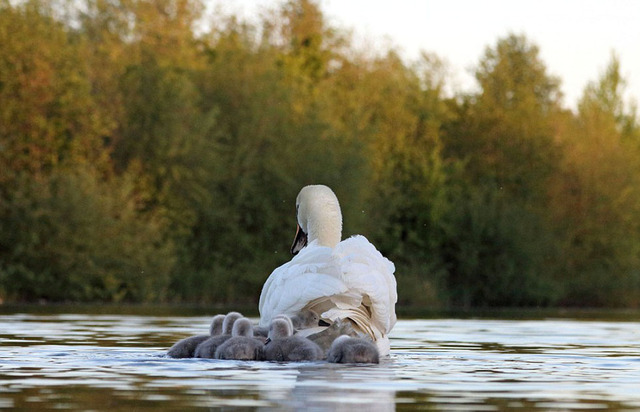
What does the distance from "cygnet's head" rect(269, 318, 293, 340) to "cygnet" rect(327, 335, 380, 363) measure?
520 mm

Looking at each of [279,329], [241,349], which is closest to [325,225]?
[279,329]

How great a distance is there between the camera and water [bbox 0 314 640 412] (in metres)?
10.1

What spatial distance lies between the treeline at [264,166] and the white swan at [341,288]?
2865cm

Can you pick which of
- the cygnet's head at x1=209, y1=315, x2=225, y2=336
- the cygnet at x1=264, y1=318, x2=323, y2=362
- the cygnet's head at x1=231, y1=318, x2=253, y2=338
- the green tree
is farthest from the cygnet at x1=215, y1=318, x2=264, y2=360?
the green tree

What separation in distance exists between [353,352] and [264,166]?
40.2 m

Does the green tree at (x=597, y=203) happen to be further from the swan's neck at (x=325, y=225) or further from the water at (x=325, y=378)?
the swan's neck at (x=325, y=225)

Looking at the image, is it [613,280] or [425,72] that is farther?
[425,72]

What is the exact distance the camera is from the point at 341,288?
14.1 m

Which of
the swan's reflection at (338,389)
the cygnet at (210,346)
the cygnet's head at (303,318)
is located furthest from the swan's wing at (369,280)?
the cygnet at (210,346)

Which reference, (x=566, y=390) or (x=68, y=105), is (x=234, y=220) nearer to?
(x=68, y=105)

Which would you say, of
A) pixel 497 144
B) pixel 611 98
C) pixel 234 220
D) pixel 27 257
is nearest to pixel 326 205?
pixel 27 257

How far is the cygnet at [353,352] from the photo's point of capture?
13.4 meters

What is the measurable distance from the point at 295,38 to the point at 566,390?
199 ft

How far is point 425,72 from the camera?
73.1 meters
